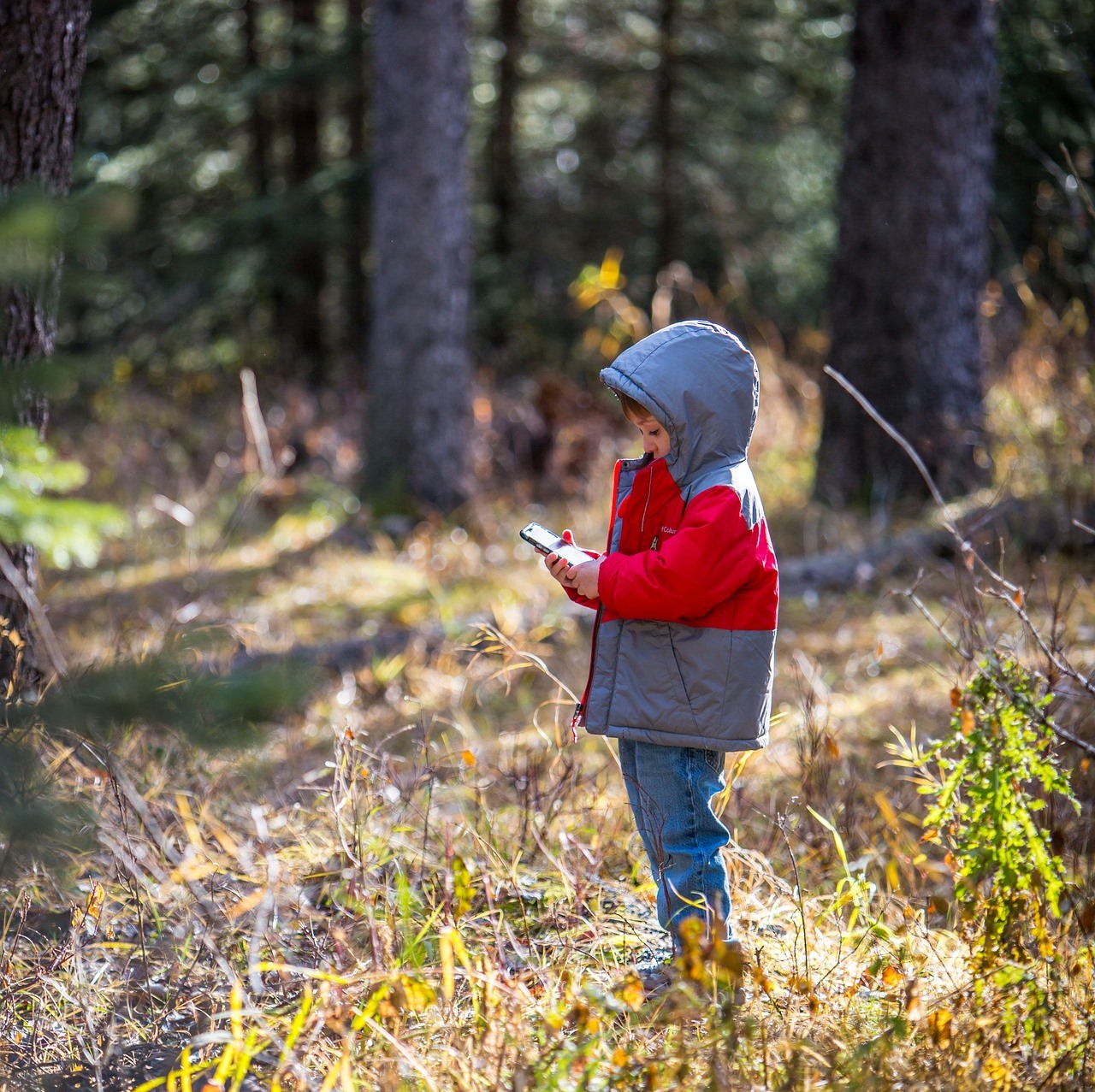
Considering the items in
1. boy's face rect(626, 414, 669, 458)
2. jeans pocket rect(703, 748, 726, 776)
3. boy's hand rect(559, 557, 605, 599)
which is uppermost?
boy's face rect(626, 414, 669, 458)

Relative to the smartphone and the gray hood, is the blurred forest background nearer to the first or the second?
the smartphone

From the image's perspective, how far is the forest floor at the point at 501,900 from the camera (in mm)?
2021

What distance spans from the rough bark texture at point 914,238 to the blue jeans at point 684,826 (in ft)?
13.7

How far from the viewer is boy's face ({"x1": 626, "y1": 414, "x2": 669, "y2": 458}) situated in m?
2.39

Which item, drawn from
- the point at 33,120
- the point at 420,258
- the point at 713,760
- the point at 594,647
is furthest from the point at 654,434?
the point at 420,258

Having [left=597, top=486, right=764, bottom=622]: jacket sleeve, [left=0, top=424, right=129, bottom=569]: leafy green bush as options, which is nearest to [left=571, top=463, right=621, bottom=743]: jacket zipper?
[left=597, top=486, right=764, bottom=622]: jacket sleeve

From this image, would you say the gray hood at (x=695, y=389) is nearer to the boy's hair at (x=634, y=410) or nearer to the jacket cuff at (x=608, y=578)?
the boy's hair at (x=634, y=410)

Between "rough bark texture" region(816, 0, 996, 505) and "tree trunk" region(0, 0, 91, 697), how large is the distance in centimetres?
457

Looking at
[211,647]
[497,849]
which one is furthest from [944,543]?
[211,647]

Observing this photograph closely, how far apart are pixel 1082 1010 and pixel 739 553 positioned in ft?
3.66

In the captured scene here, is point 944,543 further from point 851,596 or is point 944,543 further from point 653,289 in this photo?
point 653,289

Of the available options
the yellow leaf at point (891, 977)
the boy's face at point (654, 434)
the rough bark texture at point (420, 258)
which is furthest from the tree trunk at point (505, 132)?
the yellow leaf at point (891, 977)

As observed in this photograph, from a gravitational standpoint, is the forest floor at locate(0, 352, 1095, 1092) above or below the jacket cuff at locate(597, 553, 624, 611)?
below

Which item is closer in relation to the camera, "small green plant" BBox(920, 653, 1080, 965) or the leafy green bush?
the leafy green bush
